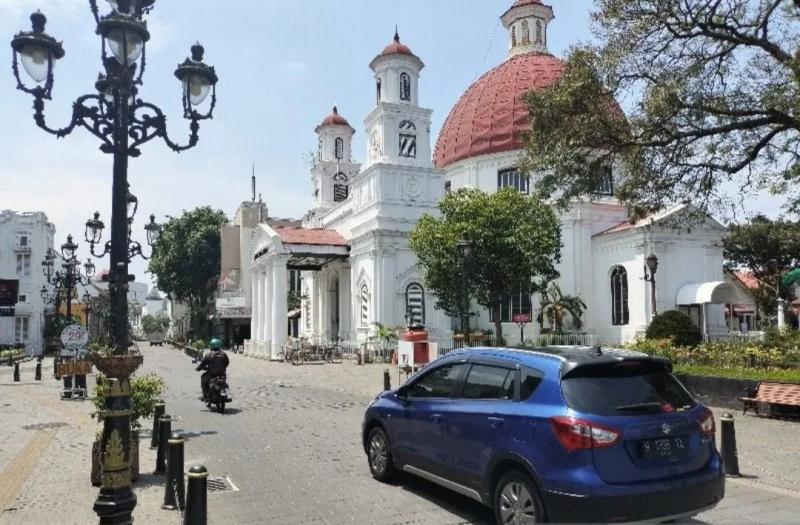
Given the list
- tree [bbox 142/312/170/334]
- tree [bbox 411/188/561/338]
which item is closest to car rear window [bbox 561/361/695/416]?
tree [bbox 411/188/561/338]

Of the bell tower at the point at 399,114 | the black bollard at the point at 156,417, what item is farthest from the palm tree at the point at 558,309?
the black bollard at the point at 156,417

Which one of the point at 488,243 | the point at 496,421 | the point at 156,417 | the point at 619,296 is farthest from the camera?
the point at 619,296

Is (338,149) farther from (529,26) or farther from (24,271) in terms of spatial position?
(24,271)

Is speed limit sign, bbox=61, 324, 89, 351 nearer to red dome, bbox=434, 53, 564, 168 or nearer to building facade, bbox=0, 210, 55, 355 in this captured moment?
red dome, bbox=434, 53, 564, 168

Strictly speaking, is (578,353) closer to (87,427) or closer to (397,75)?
(87,427)

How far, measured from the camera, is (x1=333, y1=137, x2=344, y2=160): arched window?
52.9m

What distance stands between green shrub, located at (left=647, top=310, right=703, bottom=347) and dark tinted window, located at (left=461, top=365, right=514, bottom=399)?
21.5 metres

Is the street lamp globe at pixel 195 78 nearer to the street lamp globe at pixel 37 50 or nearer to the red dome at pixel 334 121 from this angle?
the street lamp globe at pixel 37 50

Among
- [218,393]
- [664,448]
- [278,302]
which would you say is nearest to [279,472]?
[664,448]

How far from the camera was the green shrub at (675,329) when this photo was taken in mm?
25734

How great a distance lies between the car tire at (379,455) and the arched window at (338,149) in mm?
46437

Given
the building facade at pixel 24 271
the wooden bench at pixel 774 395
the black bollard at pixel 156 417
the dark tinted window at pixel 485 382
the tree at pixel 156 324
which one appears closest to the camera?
the dark tinted window at pixel 485 382

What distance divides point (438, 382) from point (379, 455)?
150 cm

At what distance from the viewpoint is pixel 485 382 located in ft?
20.1
